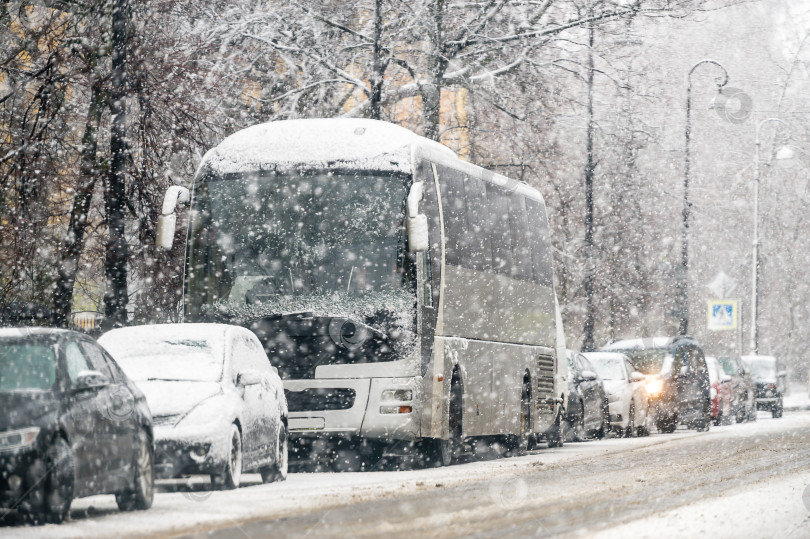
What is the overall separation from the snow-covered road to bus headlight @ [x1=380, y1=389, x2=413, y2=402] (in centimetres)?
82

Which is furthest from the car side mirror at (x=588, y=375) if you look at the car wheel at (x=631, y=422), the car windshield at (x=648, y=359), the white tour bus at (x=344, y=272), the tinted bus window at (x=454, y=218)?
the tinted bus window at (x=454, y=218)

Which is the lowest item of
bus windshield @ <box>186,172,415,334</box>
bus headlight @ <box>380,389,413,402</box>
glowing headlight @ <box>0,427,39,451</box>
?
bus headlight @ <box>380,389,413,402</box>

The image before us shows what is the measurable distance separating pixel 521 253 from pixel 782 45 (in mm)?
42129

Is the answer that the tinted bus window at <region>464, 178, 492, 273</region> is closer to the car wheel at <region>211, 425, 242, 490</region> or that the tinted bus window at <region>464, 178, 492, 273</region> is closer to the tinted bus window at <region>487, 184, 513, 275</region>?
the tinted bus window at <region>487, 184, 513, 275</region>

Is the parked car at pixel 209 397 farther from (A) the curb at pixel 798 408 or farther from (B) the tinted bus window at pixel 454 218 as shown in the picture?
(A) the curb at pixel 798 408

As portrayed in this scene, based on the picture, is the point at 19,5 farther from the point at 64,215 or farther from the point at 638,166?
the point at 638,166

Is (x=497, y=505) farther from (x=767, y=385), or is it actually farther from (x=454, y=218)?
(x=767, y=385)

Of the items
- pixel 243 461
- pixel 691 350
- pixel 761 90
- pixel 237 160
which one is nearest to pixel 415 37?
pixel 691 350

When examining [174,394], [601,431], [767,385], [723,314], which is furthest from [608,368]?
[767,385]

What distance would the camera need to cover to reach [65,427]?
10.6 meters

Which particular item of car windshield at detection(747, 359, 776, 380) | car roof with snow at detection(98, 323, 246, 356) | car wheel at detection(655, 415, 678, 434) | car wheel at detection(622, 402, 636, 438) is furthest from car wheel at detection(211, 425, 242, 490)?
car windshield at detection(747, 359, 776, 380)

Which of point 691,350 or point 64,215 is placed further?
point 691,350

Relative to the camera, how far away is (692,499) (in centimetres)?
1262

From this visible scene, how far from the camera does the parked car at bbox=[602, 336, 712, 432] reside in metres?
31.9
